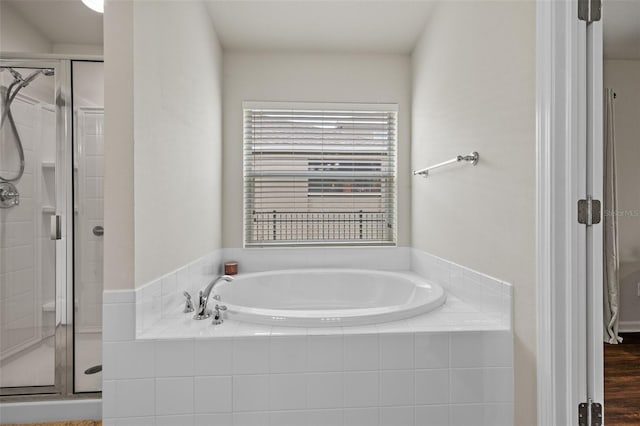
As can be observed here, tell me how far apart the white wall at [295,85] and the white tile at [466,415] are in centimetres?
192

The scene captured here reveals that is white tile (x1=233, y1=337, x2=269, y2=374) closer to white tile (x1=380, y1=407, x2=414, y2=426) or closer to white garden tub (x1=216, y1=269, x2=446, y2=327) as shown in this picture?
white tile (x1=380, y1=407, x2=414, y2=426)

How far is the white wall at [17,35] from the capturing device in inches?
80.3

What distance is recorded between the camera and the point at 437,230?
2260 mm

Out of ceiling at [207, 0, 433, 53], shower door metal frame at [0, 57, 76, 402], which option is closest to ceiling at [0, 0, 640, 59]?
ceiling at [207, 0, 433, 53]

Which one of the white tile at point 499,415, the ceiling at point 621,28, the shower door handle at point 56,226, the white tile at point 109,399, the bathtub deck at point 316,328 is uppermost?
the ceiling at point 621,28

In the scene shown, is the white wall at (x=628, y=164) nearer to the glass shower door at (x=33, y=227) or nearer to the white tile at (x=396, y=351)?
the white tile at (x=396, y=351)

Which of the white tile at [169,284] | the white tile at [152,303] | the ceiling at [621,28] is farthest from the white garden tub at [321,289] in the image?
the ceiling at [621,28]

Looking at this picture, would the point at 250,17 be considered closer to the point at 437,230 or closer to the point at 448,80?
the point at 448,80

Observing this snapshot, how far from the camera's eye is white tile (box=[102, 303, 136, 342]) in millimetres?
1310

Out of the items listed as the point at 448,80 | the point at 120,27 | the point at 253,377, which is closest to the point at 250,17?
the point at 120,27

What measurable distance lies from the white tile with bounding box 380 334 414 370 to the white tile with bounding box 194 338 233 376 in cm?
59

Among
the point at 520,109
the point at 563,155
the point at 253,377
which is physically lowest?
the point at 253,377

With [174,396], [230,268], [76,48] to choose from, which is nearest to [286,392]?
[174,396]

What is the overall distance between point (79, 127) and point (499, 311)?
2.27 metres
